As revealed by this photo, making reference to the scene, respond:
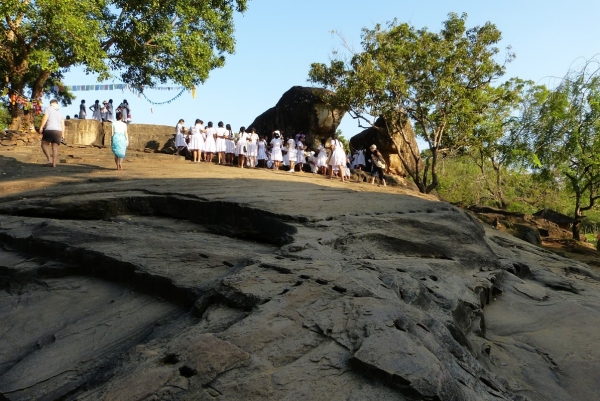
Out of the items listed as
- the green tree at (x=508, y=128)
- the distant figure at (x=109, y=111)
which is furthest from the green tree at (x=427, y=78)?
the distant figure at (x=109, y=111)

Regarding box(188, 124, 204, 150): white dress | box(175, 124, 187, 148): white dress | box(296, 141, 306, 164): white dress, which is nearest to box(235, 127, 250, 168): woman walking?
box(188, 124, 204, 150): white dress

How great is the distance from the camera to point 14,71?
16.1 m

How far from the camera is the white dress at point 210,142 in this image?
15.7 meters

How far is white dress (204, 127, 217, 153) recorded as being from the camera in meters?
15.7

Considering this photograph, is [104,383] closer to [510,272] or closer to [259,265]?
[259,265]

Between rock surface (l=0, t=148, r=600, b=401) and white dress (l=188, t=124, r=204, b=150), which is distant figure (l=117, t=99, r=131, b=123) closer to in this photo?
white dress (l=188, t=124, r=204, b=150)

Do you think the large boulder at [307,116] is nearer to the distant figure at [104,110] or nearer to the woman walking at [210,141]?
the woman walking at [210,141]

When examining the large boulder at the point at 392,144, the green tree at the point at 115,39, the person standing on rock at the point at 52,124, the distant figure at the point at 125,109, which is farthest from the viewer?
the large boulder at the point at 392,144

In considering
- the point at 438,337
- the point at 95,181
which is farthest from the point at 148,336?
the point at 95,181

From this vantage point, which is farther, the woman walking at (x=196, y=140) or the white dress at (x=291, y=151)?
the white dress at (x=291, y=151)

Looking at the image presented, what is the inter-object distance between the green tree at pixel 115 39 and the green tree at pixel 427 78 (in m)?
4.12

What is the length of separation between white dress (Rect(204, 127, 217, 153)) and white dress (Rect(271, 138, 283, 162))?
1758 mm

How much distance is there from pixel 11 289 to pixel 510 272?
18.2ft

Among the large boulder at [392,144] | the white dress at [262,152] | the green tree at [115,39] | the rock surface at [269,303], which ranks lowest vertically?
the rock surface at [269,303]
